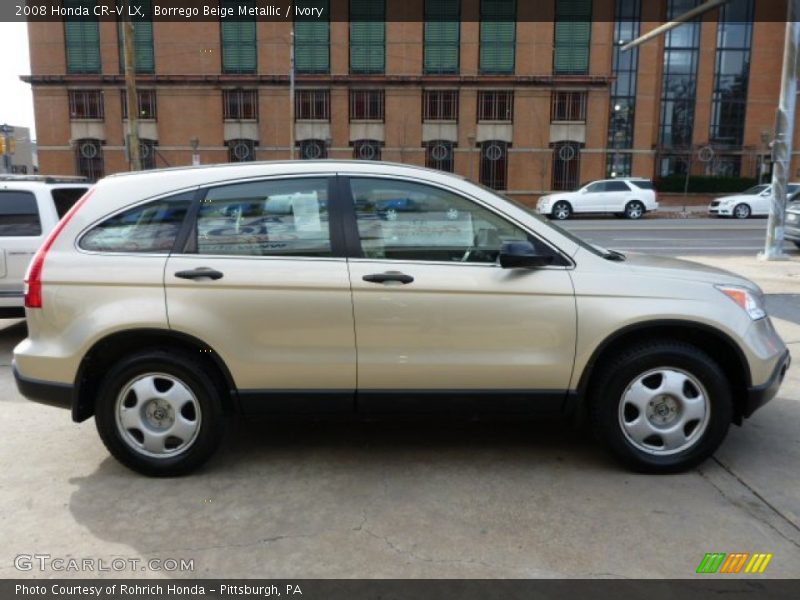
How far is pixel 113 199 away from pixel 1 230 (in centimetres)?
368

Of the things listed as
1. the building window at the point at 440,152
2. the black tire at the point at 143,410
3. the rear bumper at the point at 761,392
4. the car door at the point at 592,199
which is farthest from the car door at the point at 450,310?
Result: the building window at the point at 440,152

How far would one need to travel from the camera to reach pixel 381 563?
3.01 meters

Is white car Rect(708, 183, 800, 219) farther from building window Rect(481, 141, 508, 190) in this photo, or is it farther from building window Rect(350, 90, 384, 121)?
building window Rect(350, 90, 384, 121)

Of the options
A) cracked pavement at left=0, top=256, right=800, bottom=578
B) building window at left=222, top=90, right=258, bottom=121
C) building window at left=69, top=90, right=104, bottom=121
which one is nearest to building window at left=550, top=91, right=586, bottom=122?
building window at left=222, top=90, right=258, bottom=121

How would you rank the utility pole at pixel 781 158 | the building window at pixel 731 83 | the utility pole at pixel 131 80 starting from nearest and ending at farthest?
the utility pole at pixel 781 158
the utility pole at pixel 131 80
the building window at pixel 731 83

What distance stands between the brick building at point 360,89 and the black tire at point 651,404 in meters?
35.2

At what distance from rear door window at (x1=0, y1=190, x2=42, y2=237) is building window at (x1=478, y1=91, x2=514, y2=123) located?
34.2m

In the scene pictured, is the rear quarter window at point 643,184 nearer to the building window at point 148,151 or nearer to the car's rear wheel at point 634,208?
the car's rear wheel at point 634,208

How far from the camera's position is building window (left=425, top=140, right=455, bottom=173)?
127ft

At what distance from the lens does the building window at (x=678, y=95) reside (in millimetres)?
44000

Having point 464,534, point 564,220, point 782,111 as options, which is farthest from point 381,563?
point 564,220

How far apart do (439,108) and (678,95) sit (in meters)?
17.3

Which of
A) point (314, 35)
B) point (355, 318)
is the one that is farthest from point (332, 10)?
point (355, 318)

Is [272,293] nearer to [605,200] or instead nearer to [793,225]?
[793,225]
